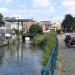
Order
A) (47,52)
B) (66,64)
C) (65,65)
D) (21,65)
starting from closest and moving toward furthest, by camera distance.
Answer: (47,52) < (65,65) < (66,64) < (21,65)

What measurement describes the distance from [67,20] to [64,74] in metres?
111

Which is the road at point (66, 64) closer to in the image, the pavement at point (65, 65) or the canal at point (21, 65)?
the pavement at point (65, 65)

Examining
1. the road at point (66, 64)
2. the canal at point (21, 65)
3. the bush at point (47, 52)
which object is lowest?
the canal at point (21, 65)

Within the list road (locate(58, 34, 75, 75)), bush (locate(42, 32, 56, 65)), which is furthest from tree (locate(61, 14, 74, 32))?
bush (locate(42, 32, 56, 65))

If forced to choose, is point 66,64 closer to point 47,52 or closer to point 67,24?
point 47,52

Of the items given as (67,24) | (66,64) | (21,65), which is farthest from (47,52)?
(67,24)

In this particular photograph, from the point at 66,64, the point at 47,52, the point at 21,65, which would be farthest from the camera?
the point at 21,65

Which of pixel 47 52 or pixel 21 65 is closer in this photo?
pixel 47 52

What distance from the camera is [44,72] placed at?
23.3 feet

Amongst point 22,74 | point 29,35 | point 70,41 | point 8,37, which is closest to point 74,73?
point 22,74

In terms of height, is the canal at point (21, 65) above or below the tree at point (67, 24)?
below

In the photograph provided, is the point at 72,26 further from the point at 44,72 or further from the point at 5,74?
the point at 44,72

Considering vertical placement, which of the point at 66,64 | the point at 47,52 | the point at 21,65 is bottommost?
the point at 21,65

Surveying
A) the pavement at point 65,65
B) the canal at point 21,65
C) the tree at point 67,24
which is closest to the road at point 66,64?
the pavement at point 65,65
